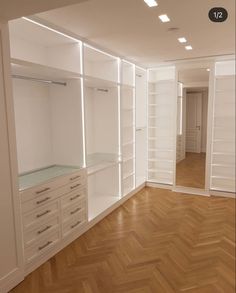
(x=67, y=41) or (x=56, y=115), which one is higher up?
(x=67, y=41)

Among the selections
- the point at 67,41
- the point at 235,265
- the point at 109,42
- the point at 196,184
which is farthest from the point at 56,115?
the point at 196,184

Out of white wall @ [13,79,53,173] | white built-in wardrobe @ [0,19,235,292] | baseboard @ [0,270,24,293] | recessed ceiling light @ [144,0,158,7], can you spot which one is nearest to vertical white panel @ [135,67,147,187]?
white built-in wardrobe @ [0,19,235,292]

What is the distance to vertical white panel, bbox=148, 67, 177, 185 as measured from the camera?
17.2ft

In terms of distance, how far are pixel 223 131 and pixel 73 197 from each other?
316cm

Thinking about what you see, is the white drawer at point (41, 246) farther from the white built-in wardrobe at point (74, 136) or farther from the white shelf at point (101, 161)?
the white shelf at point (101, 161)

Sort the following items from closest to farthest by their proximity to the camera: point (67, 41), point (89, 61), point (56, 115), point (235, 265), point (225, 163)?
1. point (235, 265)
2. point (67, 41)
3. point (56, 115)
4. point (89, 61)
5. point (225, 163)

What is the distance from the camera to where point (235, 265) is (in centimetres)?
263

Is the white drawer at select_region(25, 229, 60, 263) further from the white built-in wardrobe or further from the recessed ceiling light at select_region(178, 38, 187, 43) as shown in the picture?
the recessed ceiling light at select_region(178, 38, 187, 43)

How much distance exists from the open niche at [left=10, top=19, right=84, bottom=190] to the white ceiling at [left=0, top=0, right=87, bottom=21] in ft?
2.45

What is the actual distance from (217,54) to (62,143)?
3.00 metres

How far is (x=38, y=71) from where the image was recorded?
269cm

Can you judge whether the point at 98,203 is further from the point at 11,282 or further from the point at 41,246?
the point at 11,282

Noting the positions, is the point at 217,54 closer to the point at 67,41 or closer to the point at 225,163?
the point at 225,163

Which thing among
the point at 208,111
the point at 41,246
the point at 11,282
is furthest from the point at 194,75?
the point at 11,282
